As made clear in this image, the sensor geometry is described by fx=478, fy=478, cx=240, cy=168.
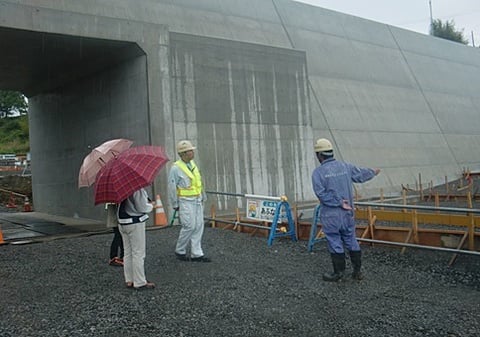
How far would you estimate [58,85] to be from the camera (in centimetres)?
1517

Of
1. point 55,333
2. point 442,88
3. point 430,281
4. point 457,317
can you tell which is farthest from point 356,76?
point 55,333

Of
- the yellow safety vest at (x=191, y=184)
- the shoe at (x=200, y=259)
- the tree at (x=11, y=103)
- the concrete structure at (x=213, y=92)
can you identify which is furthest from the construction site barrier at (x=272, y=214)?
the tree at (x=11, y=103)

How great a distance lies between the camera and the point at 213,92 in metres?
13.0

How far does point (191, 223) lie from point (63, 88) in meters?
10.0

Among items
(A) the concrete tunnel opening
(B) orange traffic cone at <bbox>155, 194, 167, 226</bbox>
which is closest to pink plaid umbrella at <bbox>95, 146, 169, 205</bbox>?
(B) orange traffic cone at <bbox>155, 194, 167, 226</bbox>

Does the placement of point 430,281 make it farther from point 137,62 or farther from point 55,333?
point 137,62

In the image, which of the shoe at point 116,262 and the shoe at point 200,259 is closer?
the shoe at point 116,262

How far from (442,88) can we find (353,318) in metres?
25.1

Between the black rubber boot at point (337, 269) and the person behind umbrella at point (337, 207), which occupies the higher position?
the person behind umbrella at point (337, 207)

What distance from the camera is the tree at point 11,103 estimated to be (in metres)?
62.5

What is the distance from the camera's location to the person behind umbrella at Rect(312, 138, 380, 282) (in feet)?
19.7

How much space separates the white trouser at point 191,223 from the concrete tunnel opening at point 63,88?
5.08m

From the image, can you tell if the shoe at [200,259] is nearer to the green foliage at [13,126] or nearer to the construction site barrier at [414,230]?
the construction site barrier at [414,230]

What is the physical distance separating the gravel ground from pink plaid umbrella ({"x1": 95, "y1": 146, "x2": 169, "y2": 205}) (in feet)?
3.89
